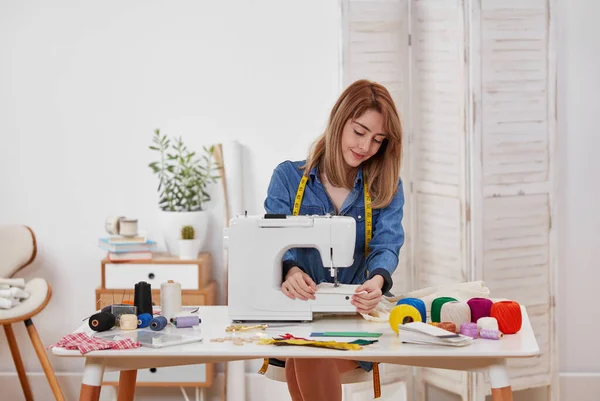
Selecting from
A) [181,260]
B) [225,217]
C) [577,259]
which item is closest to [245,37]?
[225,217]

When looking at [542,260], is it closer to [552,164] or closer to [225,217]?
[552,164]

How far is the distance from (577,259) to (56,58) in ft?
9.25

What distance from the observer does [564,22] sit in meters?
4.24

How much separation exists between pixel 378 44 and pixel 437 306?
1825 millimetres

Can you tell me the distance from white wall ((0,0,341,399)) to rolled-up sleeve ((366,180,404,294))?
167 cm

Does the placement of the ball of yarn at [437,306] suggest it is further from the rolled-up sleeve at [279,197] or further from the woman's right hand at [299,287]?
the rolled-up sleeve at [279,197]

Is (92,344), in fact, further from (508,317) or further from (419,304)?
(508,317)

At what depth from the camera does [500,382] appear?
2.17 m

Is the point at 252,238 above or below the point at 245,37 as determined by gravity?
below

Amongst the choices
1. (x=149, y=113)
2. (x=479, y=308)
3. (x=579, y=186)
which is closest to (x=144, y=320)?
(x=479, y=308)

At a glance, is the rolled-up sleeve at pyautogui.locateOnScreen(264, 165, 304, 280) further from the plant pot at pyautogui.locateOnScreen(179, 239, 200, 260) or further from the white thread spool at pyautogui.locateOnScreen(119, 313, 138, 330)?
the plant pot at pyautogui.locateOnScreen(179, 239, 200, 260)

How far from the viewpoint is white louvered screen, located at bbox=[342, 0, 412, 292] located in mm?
3912

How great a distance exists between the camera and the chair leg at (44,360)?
4008 millimetres

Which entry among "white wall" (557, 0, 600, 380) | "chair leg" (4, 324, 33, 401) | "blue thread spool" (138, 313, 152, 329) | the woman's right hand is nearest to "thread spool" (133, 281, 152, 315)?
"blue thread spool" (138, 313, 152, 329)
